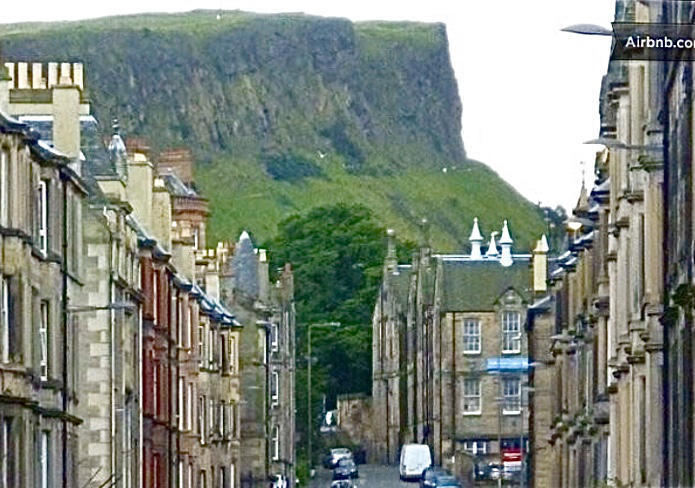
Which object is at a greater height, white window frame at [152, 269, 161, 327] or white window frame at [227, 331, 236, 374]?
white window frame at [152, 269, 161, 327]

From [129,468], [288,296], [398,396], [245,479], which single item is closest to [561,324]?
[129,468]

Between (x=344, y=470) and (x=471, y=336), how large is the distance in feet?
53.8

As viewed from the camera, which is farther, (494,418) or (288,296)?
(494,418)

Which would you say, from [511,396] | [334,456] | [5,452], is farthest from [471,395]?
[5,452]

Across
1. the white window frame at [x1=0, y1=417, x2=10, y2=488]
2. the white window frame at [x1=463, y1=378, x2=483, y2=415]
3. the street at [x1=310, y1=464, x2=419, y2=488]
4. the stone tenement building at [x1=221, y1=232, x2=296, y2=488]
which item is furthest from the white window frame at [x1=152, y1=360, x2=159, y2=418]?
the white window frame at [x1=463, y1=378, x2=483, y2=415]

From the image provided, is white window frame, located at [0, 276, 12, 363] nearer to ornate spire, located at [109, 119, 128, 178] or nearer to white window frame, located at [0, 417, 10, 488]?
white window frame, located at [0, 417, 10, 488]

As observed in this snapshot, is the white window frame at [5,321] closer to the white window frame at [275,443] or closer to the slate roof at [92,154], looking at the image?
the slate roof at [92,154]

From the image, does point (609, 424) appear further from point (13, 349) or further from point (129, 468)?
point (13, 349)

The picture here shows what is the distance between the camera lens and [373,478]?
163 m

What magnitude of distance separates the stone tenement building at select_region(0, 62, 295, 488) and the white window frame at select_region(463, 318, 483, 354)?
2218 inches

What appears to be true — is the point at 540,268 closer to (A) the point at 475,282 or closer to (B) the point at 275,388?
(B) the point at 275,388

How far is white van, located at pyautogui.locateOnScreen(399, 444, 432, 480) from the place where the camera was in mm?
153488

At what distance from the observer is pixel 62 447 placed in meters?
60.6

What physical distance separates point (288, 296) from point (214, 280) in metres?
35.3
